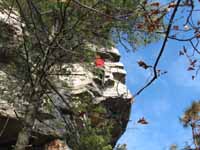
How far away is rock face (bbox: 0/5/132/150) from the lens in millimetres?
8953

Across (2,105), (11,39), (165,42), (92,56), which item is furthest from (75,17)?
(165,42)

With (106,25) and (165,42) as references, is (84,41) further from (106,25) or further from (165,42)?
(165,42)

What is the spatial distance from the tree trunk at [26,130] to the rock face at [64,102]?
0.24m

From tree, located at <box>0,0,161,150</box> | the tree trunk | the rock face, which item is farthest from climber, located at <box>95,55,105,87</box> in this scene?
the tree trunk

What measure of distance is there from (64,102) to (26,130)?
3.91 ft

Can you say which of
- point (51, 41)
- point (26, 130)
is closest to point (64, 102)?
point (26, 130)

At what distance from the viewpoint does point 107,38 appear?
347 inches

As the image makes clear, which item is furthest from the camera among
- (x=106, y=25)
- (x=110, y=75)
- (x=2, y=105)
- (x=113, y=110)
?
(x=110, y=75)

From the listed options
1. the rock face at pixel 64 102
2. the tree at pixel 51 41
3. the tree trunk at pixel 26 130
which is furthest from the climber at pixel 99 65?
the tree trunk at pixel 26 130

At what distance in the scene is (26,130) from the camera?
7.46 meters

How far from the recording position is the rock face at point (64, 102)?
895 centimetres

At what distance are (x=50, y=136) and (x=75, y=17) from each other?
201 inches

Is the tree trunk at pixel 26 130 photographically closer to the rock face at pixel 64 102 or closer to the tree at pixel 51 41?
the tree at pixel 51 41

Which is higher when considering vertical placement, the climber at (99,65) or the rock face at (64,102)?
the climber at (99,65)
